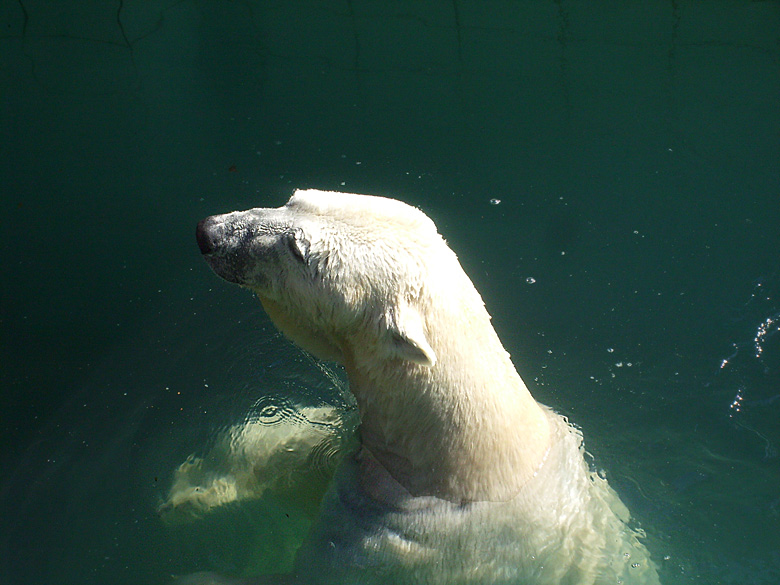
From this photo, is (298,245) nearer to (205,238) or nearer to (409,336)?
(205,238)

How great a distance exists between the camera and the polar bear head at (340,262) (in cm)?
237

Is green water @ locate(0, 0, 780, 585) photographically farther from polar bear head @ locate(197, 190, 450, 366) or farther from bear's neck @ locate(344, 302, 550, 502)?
polar bear head @ locate(197, 190, 450, 366)

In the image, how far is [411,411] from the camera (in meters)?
2.52

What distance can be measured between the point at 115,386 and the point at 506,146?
10.0ft

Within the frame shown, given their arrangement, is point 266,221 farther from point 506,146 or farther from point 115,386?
point 506,146

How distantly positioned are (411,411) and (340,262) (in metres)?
0.61

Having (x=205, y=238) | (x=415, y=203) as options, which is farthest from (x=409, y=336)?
(x=415, y=203)

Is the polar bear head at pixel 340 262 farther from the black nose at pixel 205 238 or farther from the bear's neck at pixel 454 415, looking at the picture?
the bear's neck at pixel 454 415

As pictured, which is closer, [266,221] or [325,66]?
[266,221]

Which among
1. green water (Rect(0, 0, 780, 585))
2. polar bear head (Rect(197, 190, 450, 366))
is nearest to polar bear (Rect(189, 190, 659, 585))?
polar bear head (Rect(197, 190, 450, 366))

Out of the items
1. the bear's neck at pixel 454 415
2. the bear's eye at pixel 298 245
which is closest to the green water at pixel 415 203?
the bear's neck at pixel 454 415

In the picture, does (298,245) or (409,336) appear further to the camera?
(298,245)

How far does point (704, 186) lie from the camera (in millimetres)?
4727

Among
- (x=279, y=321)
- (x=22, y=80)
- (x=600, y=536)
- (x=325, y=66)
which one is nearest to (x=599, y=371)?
(x=600, y=536)
